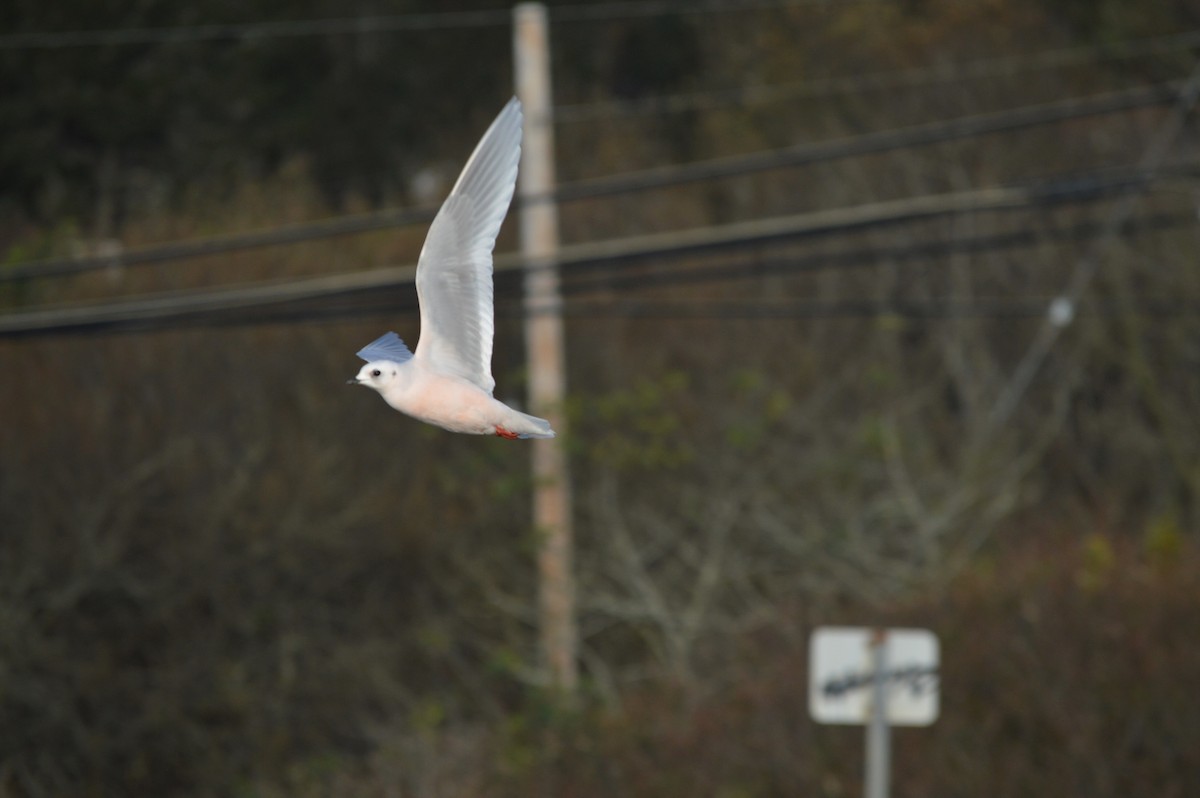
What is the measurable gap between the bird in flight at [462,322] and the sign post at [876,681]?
513cm

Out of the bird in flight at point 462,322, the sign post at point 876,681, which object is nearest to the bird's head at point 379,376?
the bird in flight at point 462,322

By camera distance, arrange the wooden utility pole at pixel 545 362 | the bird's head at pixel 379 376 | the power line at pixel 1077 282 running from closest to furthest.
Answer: the bird's head at pixel 379 376, the wooden utility pole at pixel 545 362, the power line at pixel 1077 282

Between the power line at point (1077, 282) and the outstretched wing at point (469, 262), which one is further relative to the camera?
the power line at point (1077, 282)

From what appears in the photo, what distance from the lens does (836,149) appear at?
297 inches

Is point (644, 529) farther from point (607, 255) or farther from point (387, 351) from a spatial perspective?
point (387, 351)

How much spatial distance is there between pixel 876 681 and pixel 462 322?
5.19 meters

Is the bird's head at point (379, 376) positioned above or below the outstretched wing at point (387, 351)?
below

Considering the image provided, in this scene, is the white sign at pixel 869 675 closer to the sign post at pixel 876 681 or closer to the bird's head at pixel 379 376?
the sign post at pixel 876 681

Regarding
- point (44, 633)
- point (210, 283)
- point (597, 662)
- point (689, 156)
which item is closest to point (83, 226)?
point (210, 283)

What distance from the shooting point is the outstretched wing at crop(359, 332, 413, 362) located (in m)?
2.93

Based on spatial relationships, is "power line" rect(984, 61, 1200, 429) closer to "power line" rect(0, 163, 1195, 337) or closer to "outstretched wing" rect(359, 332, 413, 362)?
"power line" rect(0, 163, 1195, 337)

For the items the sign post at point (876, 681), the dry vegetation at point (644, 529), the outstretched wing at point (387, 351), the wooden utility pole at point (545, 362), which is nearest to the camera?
the outstretched wing at point (387, 351)

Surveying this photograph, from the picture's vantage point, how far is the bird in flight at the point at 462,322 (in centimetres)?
273

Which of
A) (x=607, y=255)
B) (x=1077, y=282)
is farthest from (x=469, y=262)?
(x=1077, y=282)
